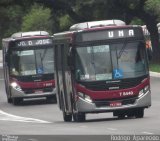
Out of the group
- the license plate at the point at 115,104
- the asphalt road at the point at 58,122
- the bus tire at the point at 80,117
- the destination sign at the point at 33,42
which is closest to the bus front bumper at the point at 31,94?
the asphalt road at the point at 58,122

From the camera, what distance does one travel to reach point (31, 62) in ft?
125

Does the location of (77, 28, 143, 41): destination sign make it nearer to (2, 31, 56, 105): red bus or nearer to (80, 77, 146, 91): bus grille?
(80, 77, 146, 91): bus grille

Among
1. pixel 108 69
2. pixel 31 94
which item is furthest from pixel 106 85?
pixel 31 94

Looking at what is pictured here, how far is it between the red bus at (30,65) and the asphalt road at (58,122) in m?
0.68

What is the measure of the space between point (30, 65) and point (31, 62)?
0.18 metres

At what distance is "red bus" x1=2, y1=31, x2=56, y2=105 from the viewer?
37906 mm

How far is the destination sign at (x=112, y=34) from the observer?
25281 mm

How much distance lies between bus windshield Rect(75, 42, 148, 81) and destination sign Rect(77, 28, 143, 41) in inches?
8.8

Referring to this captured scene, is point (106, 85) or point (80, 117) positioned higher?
point (106, 85)

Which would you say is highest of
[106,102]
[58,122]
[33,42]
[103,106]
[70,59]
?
[70,59]

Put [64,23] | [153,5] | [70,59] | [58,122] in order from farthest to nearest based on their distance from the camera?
[64,23] < [153,5] < [58,122] < [70,59]

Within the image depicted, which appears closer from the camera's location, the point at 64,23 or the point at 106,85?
the point at 106,85

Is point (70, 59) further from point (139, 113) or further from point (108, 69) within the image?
point (139, 113)

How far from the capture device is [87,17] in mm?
67375
